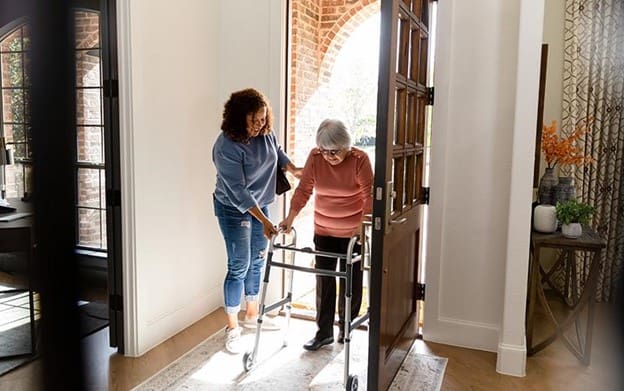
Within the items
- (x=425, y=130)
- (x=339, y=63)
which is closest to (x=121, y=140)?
(x=425, y=130)

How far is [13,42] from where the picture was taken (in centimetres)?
31

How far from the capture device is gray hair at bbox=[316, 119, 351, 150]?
8.91ft

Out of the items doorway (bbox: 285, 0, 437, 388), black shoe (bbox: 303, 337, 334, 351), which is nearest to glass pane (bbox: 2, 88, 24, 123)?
doorway (bbox: 285, 0, 437, 388)

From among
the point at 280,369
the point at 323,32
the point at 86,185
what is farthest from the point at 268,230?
the point at 323,32

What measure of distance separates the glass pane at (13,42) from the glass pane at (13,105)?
26 mm

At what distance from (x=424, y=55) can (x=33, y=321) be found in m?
2.86

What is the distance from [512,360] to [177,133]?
2400 millimetres

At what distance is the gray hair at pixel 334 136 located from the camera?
2.71m

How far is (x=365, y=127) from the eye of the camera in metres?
5.70

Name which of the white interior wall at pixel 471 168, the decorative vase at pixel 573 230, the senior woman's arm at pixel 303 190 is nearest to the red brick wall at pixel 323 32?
the senior woman's arm at pixel 303 190

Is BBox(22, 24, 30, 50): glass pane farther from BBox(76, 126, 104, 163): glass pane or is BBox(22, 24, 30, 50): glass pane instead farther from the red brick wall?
the red brick wall

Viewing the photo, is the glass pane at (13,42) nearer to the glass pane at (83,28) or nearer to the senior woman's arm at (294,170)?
the glass pane at (83,28)

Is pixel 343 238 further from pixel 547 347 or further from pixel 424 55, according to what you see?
pixel 547 347

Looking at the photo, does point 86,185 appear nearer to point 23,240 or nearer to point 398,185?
point 23,240
